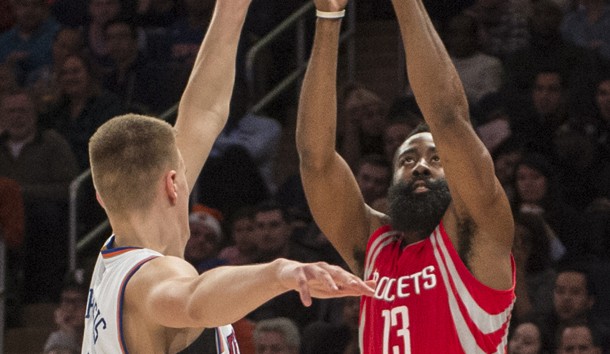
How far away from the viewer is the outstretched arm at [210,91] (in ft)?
13.8

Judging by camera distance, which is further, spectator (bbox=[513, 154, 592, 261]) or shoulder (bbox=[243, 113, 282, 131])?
shoulder (bbox=[243, 113, 282, 131])

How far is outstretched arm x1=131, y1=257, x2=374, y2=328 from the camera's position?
2.79 m

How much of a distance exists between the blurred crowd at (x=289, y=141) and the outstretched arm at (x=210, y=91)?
3.29m

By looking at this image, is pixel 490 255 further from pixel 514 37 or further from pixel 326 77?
pixel 514 37

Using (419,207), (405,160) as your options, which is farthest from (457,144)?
(405,160)

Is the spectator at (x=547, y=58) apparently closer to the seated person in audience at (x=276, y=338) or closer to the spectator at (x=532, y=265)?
the spectator at (x=532, y=265)

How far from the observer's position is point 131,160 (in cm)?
345

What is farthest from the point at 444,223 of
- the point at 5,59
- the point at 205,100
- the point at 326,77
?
the point at 5,59

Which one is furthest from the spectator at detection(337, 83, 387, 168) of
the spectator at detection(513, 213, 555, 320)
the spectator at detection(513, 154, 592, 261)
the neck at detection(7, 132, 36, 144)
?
the neck at detection(7, 132, 36, 144)

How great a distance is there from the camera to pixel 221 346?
11.5 ft

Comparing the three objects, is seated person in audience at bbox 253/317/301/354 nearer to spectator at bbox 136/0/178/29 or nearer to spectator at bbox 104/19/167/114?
spectator at bbox 104/19/167/114

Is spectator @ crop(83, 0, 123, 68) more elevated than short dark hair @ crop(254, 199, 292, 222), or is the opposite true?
spectator @ crop(83, 0, 123, 68)

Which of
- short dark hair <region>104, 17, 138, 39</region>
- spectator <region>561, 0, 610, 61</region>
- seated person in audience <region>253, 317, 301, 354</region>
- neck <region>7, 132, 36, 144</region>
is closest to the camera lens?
seated person in audience <region>253, 317, 301, 354</region>

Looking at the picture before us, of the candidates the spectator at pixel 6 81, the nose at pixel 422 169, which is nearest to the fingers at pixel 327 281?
the nose at pixel 422 169
